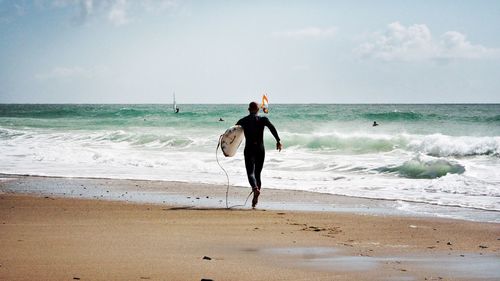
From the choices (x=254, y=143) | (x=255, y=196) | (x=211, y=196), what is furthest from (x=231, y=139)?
(x=255, y=196)

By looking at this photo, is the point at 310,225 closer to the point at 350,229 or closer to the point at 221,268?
the point at 350,229

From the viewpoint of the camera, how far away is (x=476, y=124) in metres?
38.0

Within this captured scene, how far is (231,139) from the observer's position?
994 centimetres

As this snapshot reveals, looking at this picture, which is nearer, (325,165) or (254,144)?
(254,144)

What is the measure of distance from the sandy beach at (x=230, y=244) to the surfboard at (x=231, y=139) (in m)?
1.61

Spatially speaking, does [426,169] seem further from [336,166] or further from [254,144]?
[254,144]

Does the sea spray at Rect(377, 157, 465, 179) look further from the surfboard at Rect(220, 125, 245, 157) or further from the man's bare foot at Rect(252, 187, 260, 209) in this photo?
the man's bare foot at Rect(252, 187, 260, 209)

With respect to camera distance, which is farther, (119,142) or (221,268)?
(119,142)

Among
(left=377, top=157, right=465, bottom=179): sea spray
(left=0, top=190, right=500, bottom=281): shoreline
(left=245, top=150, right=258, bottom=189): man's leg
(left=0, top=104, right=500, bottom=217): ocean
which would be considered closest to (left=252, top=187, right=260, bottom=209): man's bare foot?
(left=245, top=150, right=258, bottom=189): man's leg

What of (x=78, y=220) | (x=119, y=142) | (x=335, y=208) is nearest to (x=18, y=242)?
(x=78, y=220)

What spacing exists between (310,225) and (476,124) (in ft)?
110

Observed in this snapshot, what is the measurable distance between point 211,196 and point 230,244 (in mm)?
4380

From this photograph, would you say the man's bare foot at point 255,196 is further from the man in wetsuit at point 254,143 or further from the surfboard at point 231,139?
the surfboard at point 231,139

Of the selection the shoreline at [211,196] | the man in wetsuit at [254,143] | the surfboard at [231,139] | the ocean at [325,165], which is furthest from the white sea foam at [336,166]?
the man in wetsuit at [254,143]
